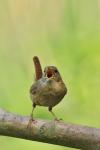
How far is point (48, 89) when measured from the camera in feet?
4.99

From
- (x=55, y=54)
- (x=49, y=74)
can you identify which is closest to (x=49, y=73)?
(x=49, y=74)

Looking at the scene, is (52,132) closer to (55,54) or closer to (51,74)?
(51,74)

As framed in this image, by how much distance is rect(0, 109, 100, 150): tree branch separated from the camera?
1.17 m

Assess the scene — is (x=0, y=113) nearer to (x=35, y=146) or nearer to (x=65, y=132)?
(x=65, y=132)

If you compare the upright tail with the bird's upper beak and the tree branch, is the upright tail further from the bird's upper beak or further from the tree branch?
the tree branch

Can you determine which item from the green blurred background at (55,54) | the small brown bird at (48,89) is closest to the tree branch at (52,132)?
the small brown bird at (48,89)

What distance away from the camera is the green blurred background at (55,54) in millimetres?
1665

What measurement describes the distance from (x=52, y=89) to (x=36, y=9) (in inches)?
24.1

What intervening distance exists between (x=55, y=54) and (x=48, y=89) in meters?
0.24

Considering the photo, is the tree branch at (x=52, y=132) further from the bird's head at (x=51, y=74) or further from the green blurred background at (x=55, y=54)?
the green blurred background at (x=55, y=54)

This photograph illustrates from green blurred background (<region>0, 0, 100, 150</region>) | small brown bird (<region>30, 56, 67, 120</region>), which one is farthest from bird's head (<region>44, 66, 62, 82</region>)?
green blurred background (<region>0, 0, 100, 150</region>)

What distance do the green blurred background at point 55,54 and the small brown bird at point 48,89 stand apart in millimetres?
114

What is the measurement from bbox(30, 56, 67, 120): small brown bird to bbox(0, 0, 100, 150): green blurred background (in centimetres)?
11

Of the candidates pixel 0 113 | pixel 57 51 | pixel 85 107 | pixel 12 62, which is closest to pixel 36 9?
pixel 12 62
